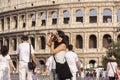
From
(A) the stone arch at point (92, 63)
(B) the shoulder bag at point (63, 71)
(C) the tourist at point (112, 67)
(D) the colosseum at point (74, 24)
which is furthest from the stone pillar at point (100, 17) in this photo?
(B) the shoulder bag at point (63, 71)

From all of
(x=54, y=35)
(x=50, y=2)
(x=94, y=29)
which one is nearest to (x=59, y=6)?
(x=50, y=2)

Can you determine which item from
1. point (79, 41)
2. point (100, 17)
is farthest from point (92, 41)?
point (100, 17)

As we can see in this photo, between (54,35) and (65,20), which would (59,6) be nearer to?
(65,20)

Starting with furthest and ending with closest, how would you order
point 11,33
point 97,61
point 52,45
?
point 11,33 → point 97,61 → point 52,45

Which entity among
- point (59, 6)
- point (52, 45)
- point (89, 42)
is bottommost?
point (52, 45)

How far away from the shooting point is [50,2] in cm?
6731

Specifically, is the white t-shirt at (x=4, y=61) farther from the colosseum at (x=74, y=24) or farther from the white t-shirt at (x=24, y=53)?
the colosseum at (x=74, y=24)

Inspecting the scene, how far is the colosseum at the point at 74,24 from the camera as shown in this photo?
63500 millimetres

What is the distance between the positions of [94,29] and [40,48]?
28.8 feet

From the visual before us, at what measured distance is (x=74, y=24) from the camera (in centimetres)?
6475

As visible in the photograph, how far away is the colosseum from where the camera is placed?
63500mm

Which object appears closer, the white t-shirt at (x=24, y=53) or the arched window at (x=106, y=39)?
the white t-shirt at (x=24, y=53)

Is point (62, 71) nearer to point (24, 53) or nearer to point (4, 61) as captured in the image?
point (24, 53)

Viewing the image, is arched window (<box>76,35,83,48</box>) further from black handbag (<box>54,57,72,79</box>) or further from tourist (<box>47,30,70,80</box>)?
black handbag (<box>54,57,72,79</box>)
